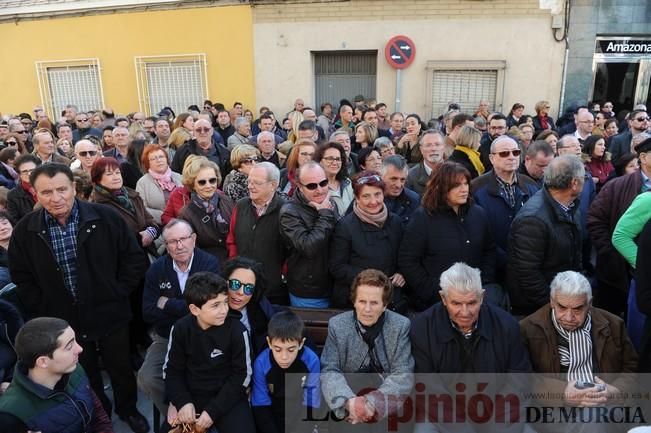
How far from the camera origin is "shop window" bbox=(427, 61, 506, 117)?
36.2ft

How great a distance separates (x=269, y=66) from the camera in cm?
1202

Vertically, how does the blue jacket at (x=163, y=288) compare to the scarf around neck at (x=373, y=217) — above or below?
below

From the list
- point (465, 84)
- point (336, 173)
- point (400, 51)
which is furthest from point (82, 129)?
point (465, 84)

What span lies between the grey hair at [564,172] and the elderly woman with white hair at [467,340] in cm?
100

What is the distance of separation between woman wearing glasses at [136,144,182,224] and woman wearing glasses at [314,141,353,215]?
162 centimetres

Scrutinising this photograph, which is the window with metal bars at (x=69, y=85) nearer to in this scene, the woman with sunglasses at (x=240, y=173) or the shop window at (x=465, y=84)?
the shop window at (x=465, y=84)

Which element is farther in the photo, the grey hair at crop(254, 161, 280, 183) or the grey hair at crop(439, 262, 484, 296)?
the grey hair at crop(254, 161, 280, 183)

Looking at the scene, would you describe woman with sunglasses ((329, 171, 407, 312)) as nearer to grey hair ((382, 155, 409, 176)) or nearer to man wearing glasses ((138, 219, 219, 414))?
grey hair ((382, 155, 409, 176))

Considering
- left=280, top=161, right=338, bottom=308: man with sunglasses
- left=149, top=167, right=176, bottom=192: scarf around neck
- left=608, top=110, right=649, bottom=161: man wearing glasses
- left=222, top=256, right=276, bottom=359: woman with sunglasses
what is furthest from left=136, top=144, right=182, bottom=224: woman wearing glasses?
left=608, top=110, right=649, bottom=161: man wearing glasses

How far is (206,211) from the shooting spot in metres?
4.26

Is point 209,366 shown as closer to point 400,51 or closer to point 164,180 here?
point 164,180

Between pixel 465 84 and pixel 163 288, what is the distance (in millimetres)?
9535

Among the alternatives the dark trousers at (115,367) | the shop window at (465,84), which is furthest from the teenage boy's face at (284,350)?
the shop window at (465,84)

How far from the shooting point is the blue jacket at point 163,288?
138 inches
